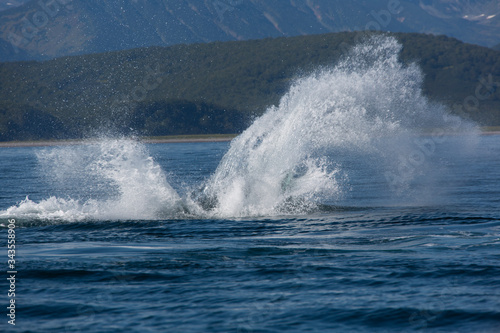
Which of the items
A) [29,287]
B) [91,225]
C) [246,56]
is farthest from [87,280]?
[246,56]

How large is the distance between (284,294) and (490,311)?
126 inches

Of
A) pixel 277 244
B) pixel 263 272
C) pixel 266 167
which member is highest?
pixel 266 167

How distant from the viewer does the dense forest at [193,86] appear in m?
139

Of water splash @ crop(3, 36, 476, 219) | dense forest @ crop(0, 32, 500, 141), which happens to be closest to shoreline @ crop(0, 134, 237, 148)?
dense forest @ crop(0, 32, 500, 141)

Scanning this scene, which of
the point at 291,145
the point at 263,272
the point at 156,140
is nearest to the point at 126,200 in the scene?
the point at 291,145

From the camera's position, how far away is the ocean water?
10.3 meters

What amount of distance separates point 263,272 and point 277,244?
2.49 metres

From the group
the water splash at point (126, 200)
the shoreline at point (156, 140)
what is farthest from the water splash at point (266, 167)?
the shoreline at point (156, 140)

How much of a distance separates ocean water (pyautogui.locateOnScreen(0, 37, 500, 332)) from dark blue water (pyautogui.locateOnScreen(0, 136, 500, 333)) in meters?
0.04

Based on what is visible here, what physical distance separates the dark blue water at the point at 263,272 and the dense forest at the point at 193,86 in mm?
116756

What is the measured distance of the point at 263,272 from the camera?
Result: 12625mm

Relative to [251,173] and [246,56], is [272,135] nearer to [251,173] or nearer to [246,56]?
[251,173]

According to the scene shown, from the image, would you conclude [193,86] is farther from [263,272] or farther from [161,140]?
[263,272]

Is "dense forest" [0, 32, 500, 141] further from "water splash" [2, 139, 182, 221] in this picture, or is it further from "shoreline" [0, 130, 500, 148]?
"water splash" [2, 139, 182, 221]
